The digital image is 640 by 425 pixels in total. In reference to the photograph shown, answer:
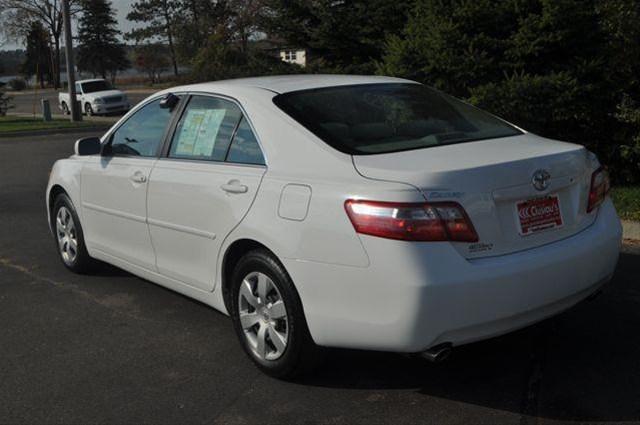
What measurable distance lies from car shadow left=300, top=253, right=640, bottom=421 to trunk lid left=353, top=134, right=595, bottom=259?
0.74 meters

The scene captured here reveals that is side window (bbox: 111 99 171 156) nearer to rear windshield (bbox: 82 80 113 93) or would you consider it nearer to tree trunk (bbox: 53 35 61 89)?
rear windshield (bbox: 82 80 113 93)

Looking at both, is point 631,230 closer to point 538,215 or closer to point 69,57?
point 538,215

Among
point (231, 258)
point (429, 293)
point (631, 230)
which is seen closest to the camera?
point (429, 293)

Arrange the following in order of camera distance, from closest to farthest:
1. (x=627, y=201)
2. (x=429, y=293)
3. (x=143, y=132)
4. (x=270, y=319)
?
(x=429, y=293) → (x=270, y=319) → (x=143, y=132) → (x=627, y=201)

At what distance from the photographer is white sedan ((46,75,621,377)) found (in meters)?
3.17

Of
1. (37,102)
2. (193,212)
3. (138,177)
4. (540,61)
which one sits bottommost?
(37,102)

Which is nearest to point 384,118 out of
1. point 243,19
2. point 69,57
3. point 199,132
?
point 199,132

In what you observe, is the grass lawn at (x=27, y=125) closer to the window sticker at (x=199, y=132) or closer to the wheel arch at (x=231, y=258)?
the window sticker at (x=199, y=132)

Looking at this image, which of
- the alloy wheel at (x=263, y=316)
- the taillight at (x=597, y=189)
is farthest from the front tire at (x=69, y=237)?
the taillight at (x=597, y=189)

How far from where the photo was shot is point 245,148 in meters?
4.02

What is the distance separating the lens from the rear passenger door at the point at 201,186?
154 inches

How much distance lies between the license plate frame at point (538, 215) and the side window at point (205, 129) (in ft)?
5.41

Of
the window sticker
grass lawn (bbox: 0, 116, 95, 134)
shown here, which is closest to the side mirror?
the window sticker

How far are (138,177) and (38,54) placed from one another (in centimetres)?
6976
